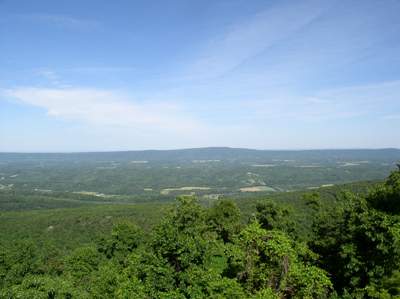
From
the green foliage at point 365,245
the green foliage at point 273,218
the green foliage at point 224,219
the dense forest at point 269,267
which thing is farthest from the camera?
the green foliage at point 224,219

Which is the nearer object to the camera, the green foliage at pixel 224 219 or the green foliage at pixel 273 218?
the green foliage at pixel 273 218

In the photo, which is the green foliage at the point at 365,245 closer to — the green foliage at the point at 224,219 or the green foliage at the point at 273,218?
the green foliage at the point at 273,218

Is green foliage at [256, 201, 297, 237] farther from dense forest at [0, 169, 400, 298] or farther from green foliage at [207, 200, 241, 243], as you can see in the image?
dense forest at [0, 169, 400, 298]

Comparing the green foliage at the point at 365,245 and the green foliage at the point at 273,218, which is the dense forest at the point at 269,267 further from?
the green foliage at the point at 273,218

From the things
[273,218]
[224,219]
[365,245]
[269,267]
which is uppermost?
[365,245]

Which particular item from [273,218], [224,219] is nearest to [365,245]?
[273,218]

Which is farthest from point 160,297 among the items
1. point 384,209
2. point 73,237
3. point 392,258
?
point 73,237

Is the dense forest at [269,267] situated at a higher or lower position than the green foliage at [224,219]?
higher

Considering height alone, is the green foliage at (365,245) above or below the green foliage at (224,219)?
above

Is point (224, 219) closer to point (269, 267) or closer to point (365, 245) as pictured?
point (365, 245)

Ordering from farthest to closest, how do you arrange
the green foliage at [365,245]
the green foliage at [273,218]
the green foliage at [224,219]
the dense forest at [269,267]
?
the green foliage at [224,219]
the green foliage at [273,218]
the green foliage at [365,245]
the dense forest at [269,267]

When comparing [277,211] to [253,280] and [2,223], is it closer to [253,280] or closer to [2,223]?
[253,280]

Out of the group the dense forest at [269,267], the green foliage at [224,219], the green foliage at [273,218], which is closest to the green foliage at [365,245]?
the dense forest at [269,267]
